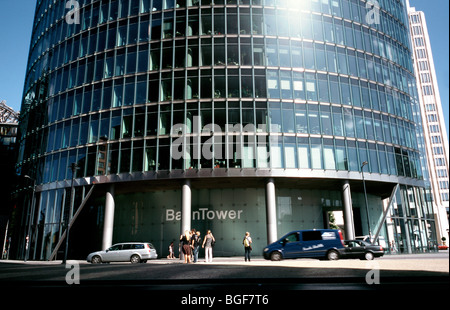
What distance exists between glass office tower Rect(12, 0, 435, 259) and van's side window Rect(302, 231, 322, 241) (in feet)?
23.6

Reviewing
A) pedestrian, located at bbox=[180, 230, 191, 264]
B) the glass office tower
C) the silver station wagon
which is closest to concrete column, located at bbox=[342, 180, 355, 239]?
the glass office tower

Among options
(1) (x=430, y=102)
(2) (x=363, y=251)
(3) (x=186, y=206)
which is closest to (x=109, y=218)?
(3) (x=186, y=206)

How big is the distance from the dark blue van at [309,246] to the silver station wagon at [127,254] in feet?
26.5

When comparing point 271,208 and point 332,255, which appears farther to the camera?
point 271,208

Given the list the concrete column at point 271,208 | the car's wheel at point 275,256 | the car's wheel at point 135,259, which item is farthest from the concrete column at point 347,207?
the car's wheel at point 135,259

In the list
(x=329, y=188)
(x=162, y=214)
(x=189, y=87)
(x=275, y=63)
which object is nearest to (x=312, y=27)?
(x=275, y=63)

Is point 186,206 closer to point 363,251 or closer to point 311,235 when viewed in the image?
point 311,235

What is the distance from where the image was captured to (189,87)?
29.6 metres

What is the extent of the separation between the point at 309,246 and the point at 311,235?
26.8 inches

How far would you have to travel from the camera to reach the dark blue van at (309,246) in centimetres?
1919

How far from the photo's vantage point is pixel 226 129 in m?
27.7

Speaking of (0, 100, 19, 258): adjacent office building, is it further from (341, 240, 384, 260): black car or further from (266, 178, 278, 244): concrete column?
(341, 240, 384, 260): black car
